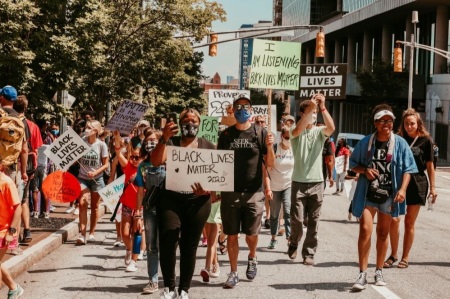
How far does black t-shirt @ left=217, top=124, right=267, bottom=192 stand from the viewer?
8.22 m

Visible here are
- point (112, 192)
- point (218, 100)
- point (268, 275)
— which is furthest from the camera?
point (218, 100)

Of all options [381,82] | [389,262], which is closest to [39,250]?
[389,262]

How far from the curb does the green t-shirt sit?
3379mm

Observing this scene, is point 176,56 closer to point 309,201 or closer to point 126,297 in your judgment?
point 309,201

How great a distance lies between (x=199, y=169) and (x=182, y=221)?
506mm

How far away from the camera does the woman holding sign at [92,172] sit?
449 inches

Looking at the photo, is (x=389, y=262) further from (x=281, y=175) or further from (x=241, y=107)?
(x=241, y=107)

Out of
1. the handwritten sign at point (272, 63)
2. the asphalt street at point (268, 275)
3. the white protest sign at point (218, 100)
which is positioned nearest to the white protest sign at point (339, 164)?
the white protest sign at point (218, 100)

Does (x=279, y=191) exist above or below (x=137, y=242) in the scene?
above

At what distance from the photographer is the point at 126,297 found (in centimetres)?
776

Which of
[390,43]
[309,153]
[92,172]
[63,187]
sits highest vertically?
[390,43]

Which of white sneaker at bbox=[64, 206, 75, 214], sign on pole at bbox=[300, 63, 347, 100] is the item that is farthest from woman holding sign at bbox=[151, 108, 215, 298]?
white sneaker at bbox=[64, 206, 75, 214]

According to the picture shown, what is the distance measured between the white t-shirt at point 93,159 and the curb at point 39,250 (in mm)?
972

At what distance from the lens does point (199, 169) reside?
7.30 metres
